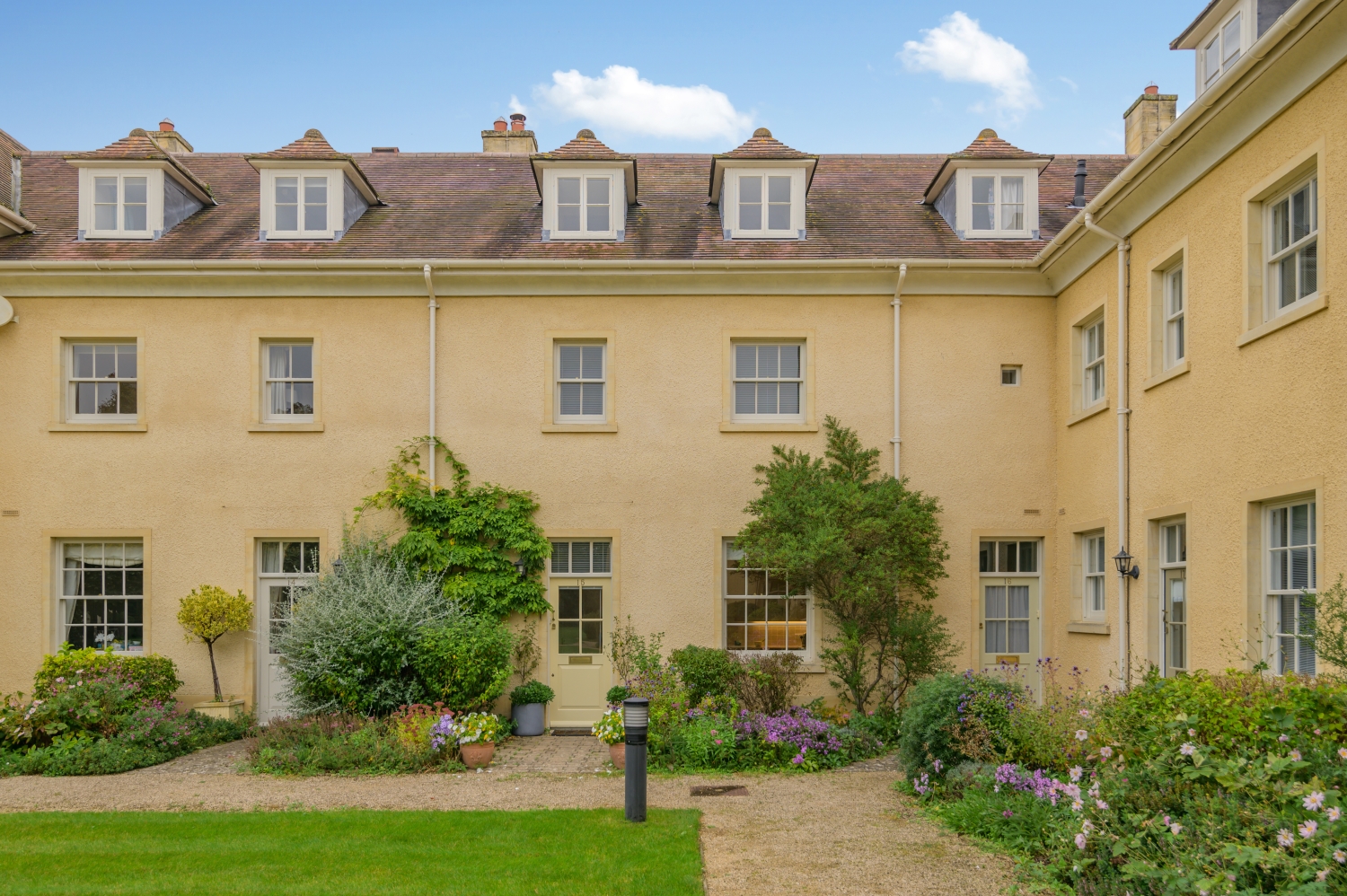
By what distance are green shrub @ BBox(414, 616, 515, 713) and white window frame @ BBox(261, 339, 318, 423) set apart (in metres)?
3.80

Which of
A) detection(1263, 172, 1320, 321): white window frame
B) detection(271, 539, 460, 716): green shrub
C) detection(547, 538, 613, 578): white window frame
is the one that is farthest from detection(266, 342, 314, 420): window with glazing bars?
detection(1263, 172, 1320, 321): white window frame

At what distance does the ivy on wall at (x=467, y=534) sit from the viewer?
44.6 feet

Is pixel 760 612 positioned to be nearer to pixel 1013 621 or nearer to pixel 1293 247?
pixel 1013 621

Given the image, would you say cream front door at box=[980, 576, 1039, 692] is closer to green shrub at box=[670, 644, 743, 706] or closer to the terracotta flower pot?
green shrub at box=[670, 644, 743, 706]

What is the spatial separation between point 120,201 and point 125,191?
16cm

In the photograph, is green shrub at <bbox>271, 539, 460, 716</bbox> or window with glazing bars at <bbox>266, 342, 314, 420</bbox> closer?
green shrub at <bbox>271, 539, 460, 716</bbox>

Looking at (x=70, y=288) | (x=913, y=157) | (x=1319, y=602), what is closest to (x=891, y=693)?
(x=1319, y=602)

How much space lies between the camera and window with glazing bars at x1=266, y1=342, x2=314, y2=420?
47.3 ft

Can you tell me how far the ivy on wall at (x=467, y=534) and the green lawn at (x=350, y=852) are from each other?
463 centimetres

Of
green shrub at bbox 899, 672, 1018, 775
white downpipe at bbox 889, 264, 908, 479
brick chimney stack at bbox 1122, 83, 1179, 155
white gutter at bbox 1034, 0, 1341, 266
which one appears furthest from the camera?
brick chimney stack at bbox 1122, 83, 1179, 155

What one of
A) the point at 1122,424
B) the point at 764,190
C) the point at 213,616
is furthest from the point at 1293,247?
the point at 213,616

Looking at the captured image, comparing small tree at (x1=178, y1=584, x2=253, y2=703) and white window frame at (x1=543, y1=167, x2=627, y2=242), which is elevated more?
white window frame at (x1=543, y1=167, x2=627, y2=242)

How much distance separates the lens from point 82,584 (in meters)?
14.2

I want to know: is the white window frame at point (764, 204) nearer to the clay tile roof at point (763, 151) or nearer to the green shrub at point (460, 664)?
the clay tile roof at point (763, 151)
